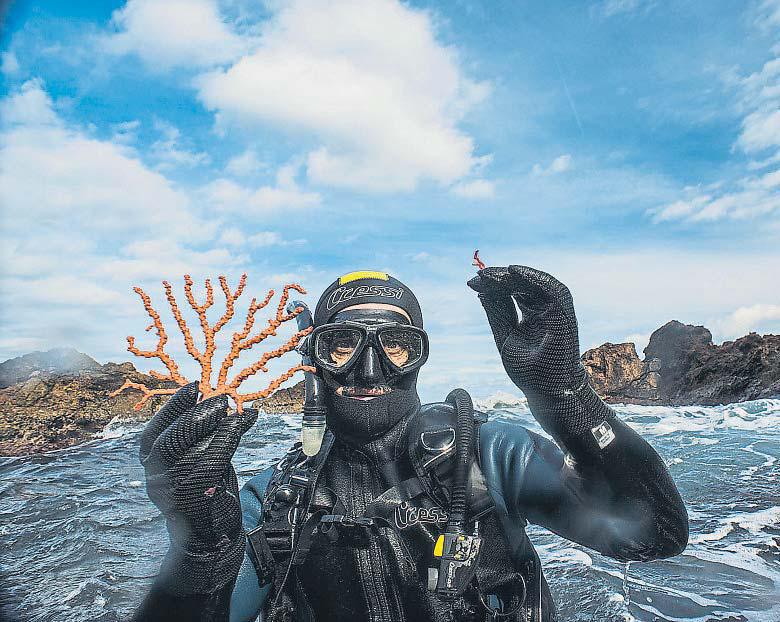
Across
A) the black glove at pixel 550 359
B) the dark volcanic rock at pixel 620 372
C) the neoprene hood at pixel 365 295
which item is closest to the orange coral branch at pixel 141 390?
the black glove at pixel 550 359

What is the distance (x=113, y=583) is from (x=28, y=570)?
1.48 meters

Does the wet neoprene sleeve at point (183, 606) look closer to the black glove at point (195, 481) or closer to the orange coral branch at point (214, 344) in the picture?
the black glove at point (195, 481)

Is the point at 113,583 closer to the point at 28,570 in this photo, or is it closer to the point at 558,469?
the point at 28,570

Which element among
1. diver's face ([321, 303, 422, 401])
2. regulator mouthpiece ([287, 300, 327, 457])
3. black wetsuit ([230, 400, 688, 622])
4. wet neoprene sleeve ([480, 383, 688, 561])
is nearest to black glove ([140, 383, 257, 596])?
black wetsuit ([230, 400, 688, 622])

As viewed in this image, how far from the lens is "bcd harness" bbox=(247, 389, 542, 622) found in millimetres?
2189

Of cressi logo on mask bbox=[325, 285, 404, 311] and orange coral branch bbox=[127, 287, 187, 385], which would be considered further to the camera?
cressi logo on mask bbox=[325, 285, 404, 311]

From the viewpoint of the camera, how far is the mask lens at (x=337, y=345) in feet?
8.84

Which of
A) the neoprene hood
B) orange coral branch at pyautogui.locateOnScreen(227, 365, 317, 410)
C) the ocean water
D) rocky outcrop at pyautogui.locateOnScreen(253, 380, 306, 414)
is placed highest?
the neoprene hood

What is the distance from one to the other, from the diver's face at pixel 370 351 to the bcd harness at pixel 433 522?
296 mm

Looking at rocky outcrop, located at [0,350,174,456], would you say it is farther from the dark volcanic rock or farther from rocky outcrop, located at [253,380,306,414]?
the dark volcanic rock

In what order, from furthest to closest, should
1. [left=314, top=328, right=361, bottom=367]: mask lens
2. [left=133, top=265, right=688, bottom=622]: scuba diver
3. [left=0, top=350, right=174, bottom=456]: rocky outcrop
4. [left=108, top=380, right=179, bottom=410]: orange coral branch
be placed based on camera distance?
[left=0, top=350, right=174, bottom=456]: rocky outcrop
[left=314, top=328, right=361, bottom=367]: mask lens
[left=133, top=265, right=688, bottom=622]: scuba diver
[left=108, top=380, right=179, bottom=410]: orange coral branch

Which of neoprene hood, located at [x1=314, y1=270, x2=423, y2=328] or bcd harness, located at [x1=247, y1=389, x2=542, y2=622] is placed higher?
neoprene hood, located at [x1=314, y1=270, x2=423, y2=328]

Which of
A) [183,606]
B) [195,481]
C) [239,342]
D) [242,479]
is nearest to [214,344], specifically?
[239,342]

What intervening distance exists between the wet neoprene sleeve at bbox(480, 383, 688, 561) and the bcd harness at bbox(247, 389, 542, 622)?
14.3 inches
